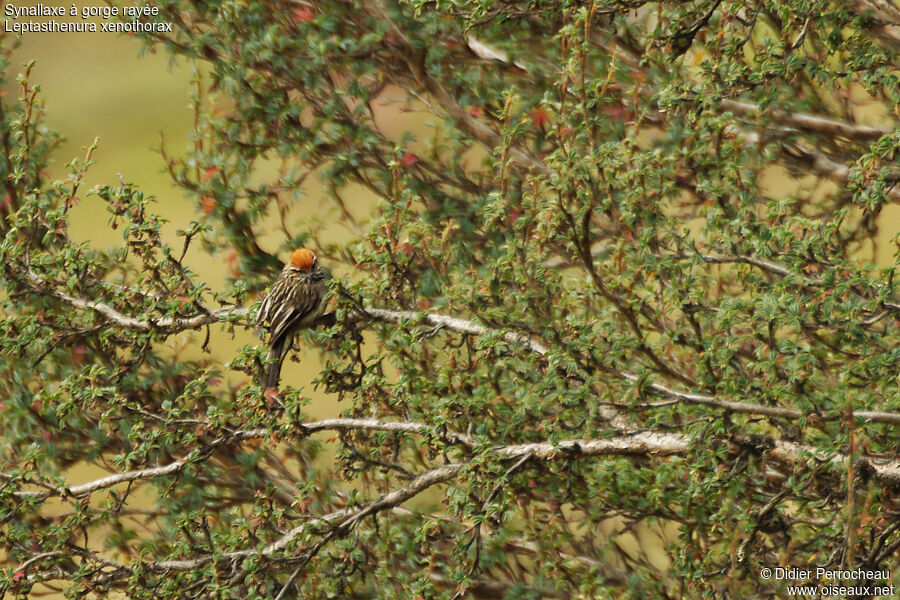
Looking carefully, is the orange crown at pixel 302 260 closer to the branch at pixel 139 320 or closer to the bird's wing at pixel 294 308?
the bird's wing at pixel 294 308

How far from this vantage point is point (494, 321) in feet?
15.7

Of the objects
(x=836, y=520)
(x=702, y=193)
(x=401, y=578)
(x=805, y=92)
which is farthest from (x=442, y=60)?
(x=836, y=520)

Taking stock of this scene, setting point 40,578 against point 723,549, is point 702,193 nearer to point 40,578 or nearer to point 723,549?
point 723,549

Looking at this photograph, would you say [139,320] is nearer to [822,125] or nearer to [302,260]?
[302,260]

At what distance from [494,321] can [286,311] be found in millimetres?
1083

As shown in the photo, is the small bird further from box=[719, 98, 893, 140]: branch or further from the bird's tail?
box=[719, 98, 893, 140]: branch

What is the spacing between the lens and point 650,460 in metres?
6.20

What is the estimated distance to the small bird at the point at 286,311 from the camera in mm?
5031

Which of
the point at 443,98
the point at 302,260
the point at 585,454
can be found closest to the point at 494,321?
the point at 585,454

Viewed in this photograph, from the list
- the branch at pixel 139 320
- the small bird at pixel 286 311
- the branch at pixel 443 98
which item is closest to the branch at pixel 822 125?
the branch at pixel 443 98

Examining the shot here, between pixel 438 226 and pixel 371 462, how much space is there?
2549 millimetres

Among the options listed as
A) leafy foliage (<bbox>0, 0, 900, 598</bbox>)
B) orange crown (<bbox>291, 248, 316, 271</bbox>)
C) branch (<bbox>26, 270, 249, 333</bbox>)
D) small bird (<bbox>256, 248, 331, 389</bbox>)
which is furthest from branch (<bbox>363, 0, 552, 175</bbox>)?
branch (<bbox>26, 270, 249, 333</bbox>)

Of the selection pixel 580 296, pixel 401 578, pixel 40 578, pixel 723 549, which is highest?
pixel 580 296

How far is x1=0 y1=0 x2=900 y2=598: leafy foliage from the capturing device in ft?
14.0
